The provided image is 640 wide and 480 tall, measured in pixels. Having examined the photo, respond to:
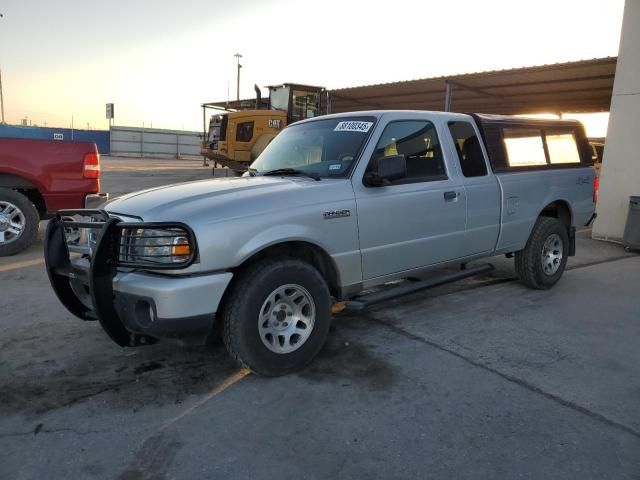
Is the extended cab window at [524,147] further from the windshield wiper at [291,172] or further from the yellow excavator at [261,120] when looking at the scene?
the yellow excavator at [261,120]

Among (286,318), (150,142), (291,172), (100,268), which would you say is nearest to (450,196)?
(291,172)

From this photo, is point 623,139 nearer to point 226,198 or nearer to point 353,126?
point 353,126

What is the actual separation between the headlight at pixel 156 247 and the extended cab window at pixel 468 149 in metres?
2.82

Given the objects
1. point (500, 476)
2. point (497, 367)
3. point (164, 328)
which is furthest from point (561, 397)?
point (164, 328)

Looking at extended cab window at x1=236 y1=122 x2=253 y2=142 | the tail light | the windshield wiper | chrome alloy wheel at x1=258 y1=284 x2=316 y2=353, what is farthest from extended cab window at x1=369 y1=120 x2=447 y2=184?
extended cab window at x1=236 y1=122 x2=253 y2=142

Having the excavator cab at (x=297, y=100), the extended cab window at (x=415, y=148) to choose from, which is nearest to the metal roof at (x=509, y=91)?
the excavator cab at (x=297, y=100)

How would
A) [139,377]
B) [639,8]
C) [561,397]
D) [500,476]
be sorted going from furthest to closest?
[639,8]
[139,377]
[561,397]
[500,476]

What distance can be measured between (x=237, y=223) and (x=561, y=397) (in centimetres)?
238

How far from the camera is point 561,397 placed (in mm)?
3264

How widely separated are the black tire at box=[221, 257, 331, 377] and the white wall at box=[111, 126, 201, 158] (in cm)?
4698

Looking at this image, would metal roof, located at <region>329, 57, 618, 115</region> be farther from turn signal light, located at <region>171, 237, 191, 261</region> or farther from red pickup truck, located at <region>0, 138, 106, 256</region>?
turn signal light, located at <region>171, 237, 191, 261</region>

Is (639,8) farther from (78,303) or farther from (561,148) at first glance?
(78,303)

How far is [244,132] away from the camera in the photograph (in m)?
16.7

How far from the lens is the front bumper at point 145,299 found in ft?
9.77
